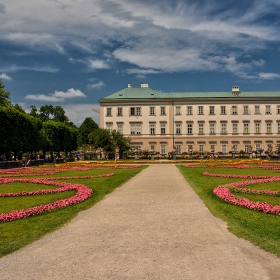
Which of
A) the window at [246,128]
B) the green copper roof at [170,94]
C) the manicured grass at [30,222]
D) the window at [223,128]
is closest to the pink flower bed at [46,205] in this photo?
the manicured grass at [30,222]

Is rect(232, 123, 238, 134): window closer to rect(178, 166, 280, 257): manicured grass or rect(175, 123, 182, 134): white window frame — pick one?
rect(175, 123, 182, 134): white window frame

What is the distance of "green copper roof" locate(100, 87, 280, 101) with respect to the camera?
58.6 meters

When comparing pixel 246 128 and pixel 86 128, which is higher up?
pixel 86 128

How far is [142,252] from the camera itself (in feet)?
16.5

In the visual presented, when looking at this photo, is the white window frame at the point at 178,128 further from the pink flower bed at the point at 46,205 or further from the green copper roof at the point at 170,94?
the pink flower bed at the point at 46,205

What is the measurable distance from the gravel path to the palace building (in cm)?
5049

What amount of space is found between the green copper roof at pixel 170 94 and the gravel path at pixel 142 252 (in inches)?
2050

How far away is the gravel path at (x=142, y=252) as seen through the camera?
425 cm

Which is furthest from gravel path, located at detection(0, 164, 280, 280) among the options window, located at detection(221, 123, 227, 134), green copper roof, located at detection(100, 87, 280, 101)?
window, located at detection(221, 123, 227, 134)

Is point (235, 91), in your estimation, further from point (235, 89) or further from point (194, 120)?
point (194, 120)

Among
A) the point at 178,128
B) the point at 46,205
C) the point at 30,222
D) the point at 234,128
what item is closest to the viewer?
the point at 30,222

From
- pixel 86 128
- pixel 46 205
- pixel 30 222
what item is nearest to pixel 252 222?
pixel 30 222

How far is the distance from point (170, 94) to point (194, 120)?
704 centimetres

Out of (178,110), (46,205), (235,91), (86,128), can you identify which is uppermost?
(235,91)
